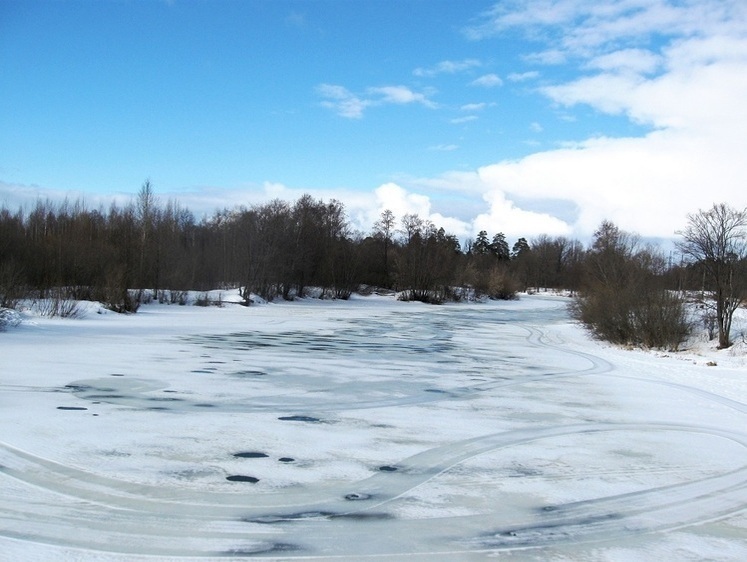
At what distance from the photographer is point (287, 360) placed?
49.3 feet

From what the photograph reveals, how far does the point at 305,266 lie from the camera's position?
59.3 meters

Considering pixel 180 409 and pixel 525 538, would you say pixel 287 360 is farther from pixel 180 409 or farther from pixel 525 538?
pixel 525 538

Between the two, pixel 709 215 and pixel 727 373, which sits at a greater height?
pixel 709 215

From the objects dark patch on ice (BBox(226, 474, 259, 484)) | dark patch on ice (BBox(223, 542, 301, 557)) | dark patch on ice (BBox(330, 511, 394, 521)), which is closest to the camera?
dark patch on ice (BBox(223, 542, 301, 557))

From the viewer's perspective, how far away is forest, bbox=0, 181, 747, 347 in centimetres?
2612

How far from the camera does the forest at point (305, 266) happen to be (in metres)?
26.1

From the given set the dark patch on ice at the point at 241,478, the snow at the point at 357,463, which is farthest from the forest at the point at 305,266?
the dark patch on ice at the point at 241,478

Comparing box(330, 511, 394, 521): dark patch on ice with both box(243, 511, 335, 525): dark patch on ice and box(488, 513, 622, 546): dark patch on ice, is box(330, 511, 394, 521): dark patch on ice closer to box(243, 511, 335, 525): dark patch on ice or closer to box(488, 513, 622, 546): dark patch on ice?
box(243, 511, 335, 525): dark patch on ice

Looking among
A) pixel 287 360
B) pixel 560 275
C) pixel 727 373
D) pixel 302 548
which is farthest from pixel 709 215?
pixel 560 275

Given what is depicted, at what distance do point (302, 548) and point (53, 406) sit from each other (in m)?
5.61

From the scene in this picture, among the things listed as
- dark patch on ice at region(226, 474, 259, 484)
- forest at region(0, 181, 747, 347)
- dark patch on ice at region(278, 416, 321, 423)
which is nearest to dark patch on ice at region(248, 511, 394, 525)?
dark patch on ice at region(226, 474, 259, 484)

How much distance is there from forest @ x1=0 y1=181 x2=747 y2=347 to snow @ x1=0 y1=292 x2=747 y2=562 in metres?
12.5

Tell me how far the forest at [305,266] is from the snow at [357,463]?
41.1 feet

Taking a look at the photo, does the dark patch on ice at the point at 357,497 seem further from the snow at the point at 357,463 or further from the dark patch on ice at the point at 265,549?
the dark patch on ice at the point at 265,549
